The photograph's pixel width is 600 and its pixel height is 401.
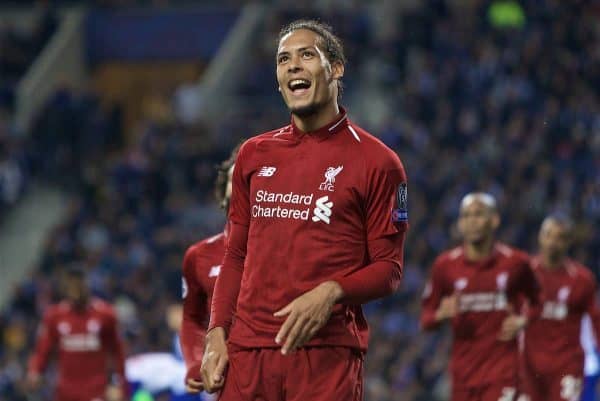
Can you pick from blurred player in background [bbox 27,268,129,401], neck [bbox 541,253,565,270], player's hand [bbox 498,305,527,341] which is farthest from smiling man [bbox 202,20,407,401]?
blurred player in background [bbox 27,268,129,401]

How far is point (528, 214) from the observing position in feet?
49.8

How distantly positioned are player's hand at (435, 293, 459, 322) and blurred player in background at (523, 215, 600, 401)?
1666 mm

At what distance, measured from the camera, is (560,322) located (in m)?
9.77

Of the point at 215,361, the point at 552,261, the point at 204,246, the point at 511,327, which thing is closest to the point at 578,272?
the point at 552,261

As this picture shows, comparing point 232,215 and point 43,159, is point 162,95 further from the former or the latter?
point 232,215

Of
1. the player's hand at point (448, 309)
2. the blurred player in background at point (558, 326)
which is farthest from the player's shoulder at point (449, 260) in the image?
the blurred player in background at point (558, 326)

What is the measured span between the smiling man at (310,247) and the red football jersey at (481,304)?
3698 millimetres

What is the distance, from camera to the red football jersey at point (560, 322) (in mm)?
9617

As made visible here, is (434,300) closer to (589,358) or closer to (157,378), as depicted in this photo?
(589,358)

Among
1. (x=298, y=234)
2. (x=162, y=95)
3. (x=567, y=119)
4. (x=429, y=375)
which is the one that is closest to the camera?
(x=298, y=234)

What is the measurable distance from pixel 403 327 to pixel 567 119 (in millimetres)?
3674

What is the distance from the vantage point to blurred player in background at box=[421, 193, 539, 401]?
8188 millimetres

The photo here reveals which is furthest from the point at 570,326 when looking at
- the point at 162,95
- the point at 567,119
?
the point at 162,95

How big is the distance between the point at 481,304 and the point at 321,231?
4108mm
